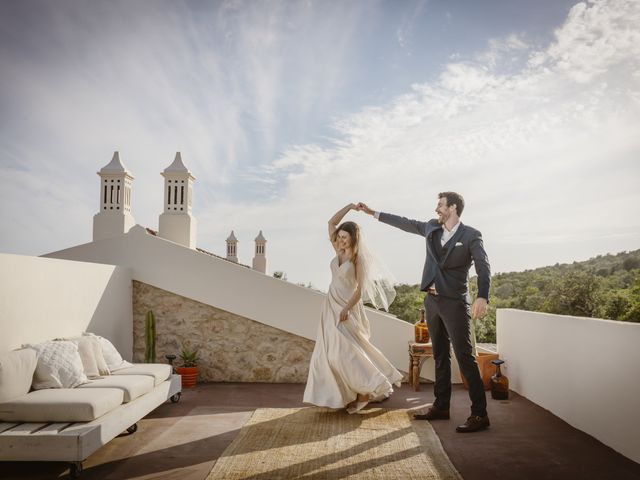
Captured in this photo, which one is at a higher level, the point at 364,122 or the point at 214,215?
the point at 364,122

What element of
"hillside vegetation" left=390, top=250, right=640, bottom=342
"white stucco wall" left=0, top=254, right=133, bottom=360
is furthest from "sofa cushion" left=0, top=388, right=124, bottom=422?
"hillside vegetation" left=390, top=250, right=640, bottom=342

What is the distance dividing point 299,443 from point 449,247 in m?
2.06

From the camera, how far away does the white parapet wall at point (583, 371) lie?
349cm

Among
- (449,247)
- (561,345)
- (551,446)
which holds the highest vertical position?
(449,247)

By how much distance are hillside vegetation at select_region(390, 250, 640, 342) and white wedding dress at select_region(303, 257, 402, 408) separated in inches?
452

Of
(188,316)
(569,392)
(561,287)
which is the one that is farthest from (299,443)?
(561,287)

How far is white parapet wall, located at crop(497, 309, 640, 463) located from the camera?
11.5ft

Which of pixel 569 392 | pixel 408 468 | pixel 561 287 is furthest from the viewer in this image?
pixel 561 287

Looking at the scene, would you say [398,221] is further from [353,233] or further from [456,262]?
[456,262]

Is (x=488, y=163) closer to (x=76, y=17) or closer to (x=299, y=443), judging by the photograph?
(x=299, y=443)

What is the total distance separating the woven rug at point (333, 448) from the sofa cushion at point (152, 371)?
91 centimetres

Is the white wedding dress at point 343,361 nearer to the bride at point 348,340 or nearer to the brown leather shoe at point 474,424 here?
the bride at point 348,340

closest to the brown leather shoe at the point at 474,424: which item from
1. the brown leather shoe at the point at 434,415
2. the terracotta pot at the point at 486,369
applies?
the brown leather shoe at the point at 434,415

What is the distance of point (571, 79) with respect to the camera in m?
6.43
